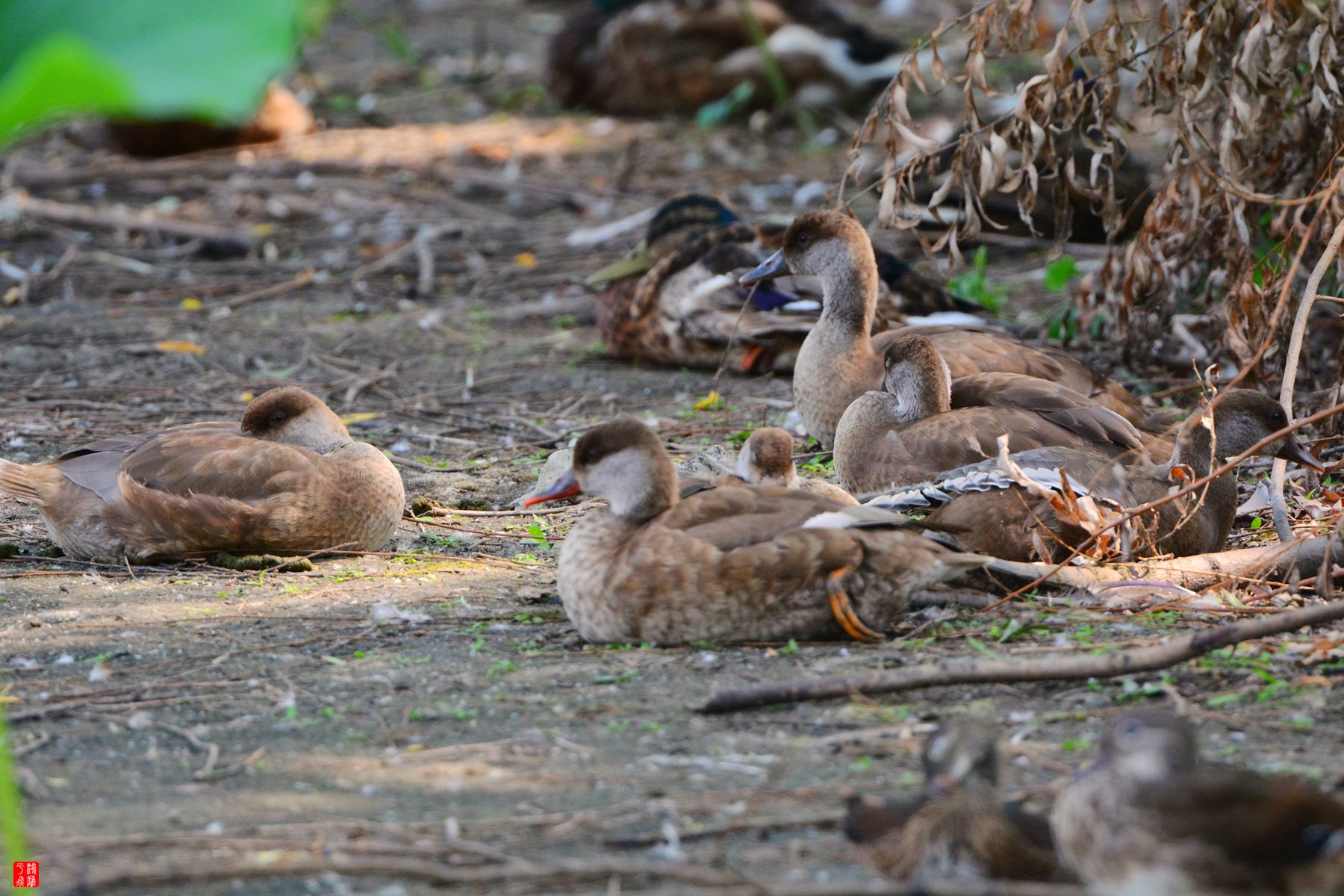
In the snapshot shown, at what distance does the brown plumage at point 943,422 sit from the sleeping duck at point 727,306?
1.96 meters

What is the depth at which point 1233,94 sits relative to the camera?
5.80 m

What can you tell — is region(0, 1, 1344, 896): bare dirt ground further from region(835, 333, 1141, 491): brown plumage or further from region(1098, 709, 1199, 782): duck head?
region(835, 333, 1141, 491): brown plumage

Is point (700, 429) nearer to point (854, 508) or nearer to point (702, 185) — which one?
point (854, 508)

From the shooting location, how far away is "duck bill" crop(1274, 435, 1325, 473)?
199 inches

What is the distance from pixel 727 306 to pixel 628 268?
37.3 inches

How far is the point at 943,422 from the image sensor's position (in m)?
5.40

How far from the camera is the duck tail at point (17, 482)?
524 centimetres

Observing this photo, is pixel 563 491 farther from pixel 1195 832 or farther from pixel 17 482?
pixel 1195 832

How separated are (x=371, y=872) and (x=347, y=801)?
1.26ft

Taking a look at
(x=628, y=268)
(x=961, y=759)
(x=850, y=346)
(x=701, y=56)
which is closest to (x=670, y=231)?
(x=628, y=268)

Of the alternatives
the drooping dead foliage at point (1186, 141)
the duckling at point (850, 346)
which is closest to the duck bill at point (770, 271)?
the duckling at point (850, 346)

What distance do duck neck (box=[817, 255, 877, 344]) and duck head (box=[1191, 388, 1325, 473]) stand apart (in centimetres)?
178

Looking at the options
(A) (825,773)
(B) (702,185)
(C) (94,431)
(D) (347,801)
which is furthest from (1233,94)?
(B) (702,185)

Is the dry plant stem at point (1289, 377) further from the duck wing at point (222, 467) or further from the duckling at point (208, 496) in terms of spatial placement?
the duck wing at point (222, 467)
